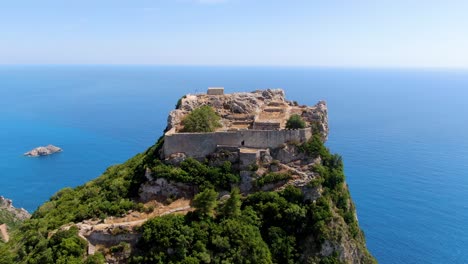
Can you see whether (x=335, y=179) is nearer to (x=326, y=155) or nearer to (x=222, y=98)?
(x=326, y=155)

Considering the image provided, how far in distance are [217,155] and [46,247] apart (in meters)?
17.8

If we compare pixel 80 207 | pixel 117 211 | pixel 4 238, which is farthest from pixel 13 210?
pixel 117 211

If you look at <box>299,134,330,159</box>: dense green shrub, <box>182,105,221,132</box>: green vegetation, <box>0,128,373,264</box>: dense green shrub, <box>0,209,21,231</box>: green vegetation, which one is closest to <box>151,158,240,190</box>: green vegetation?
<box>0,128,373,264</box>: dense green shrub

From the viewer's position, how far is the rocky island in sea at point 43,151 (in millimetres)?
120625

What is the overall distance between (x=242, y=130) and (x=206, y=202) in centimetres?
931

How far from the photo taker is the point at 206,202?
36375 millimetres

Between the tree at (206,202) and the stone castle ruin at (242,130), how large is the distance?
5.97 metres

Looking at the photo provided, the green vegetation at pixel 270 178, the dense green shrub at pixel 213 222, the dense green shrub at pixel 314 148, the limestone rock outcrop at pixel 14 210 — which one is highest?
the dense green shrub at pixel 314 148

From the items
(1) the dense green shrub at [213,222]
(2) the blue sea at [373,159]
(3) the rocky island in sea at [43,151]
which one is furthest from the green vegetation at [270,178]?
(3) the rocky island in sea at [43,151]

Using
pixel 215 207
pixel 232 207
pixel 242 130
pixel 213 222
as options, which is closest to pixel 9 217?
pixel 215 207

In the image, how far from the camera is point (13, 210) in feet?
259

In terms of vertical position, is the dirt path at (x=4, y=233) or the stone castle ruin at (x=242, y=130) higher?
the stone castle ruin at (x=242, y=130)

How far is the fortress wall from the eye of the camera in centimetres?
4216

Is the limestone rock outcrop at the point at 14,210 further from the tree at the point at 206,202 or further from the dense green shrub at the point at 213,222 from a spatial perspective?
the tree at the point at 206,202
